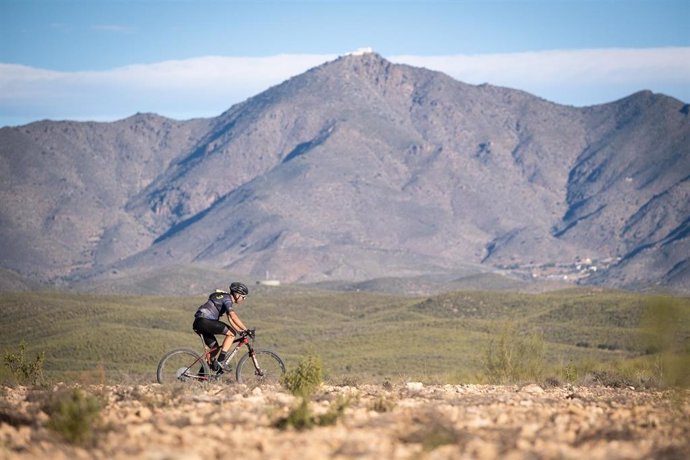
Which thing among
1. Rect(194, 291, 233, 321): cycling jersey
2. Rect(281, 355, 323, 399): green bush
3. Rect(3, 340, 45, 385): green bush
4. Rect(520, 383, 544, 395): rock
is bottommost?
Rect(3, 340, 45, 385): green bush

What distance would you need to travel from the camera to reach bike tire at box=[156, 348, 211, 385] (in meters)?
19.6

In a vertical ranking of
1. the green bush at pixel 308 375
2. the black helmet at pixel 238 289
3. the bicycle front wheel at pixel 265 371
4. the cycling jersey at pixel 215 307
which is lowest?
the bicycle front wheel at pixel 265 371

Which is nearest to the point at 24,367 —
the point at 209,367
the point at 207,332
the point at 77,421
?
the point at 209,367

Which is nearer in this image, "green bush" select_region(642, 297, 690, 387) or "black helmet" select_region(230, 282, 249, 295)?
"green bush" select_region(642, 297, 690, 387)

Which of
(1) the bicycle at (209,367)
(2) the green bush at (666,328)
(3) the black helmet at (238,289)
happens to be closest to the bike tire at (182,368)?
(1) the bicycle at (209,367)

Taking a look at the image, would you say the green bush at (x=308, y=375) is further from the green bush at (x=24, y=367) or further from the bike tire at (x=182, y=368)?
the green bush at (x=24, y=367)

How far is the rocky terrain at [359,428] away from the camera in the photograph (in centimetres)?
1177

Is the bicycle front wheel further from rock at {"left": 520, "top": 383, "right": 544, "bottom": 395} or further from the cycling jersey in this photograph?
rock at {"left": 520, "top": 383, "right": 544, "bottom": 395}

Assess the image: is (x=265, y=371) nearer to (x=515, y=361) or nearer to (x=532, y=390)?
(x=532, y=390)

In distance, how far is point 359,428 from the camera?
13.3 metres

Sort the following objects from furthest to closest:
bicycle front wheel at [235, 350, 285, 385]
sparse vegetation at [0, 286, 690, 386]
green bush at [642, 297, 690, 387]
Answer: sparse vegetation at [0, 286, 690, 386] → bicycle front wheel at [235, 350, 285, 385] → green bush at [642, 297, 690, 387]

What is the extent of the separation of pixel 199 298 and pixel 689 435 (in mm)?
111348

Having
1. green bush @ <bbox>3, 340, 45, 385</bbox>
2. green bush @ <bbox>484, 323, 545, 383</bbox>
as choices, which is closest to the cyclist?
green bush @ <bbox>3, 340, 45, 385</bbox>

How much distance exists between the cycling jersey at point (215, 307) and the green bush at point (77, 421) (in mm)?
6011
